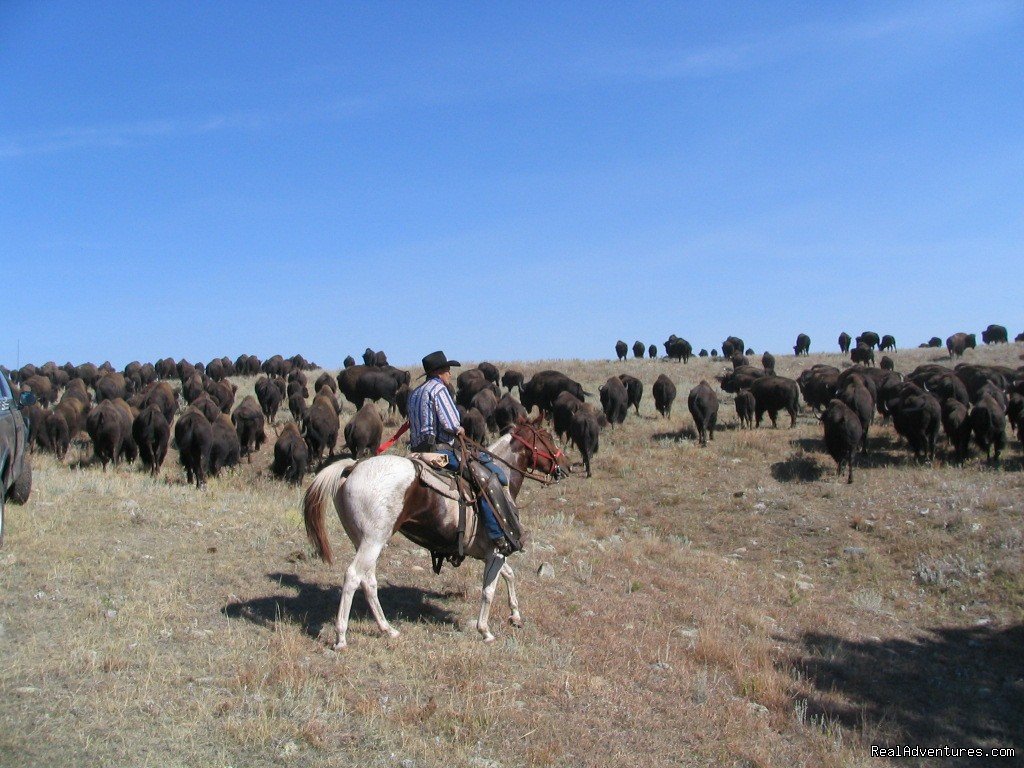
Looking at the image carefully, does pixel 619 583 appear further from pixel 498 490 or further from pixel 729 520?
pixel 729 520

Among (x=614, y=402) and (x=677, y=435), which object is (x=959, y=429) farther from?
(x=614, y=402)

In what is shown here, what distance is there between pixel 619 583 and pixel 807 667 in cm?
273

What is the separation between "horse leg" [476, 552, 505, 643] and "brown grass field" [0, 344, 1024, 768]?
0.52 feet

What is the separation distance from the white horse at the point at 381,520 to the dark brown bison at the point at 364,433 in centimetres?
1389

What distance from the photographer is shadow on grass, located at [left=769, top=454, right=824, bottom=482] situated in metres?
20.4

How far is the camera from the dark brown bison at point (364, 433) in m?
22.4

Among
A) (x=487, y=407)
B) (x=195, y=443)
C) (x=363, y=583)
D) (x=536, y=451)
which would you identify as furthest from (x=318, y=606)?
(x=487, y=407)

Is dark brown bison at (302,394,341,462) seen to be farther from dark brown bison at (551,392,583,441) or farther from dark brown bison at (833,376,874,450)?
dark brown bison at (833,376,874,450)

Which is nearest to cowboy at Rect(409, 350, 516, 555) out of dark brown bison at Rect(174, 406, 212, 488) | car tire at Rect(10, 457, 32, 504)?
car tire at Rect(10, 457, 32, 504)

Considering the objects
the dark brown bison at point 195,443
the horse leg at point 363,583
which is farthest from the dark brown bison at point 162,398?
the horse leg at point 363,583

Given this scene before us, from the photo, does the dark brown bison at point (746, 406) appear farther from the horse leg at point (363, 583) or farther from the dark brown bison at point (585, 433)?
the horse leg at point (363, 583)

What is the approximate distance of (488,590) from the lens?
331 inches

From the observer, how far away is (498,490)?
8578mm

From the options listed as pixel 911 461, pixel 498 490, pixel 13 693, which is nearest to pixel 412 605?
pixel 498 490
